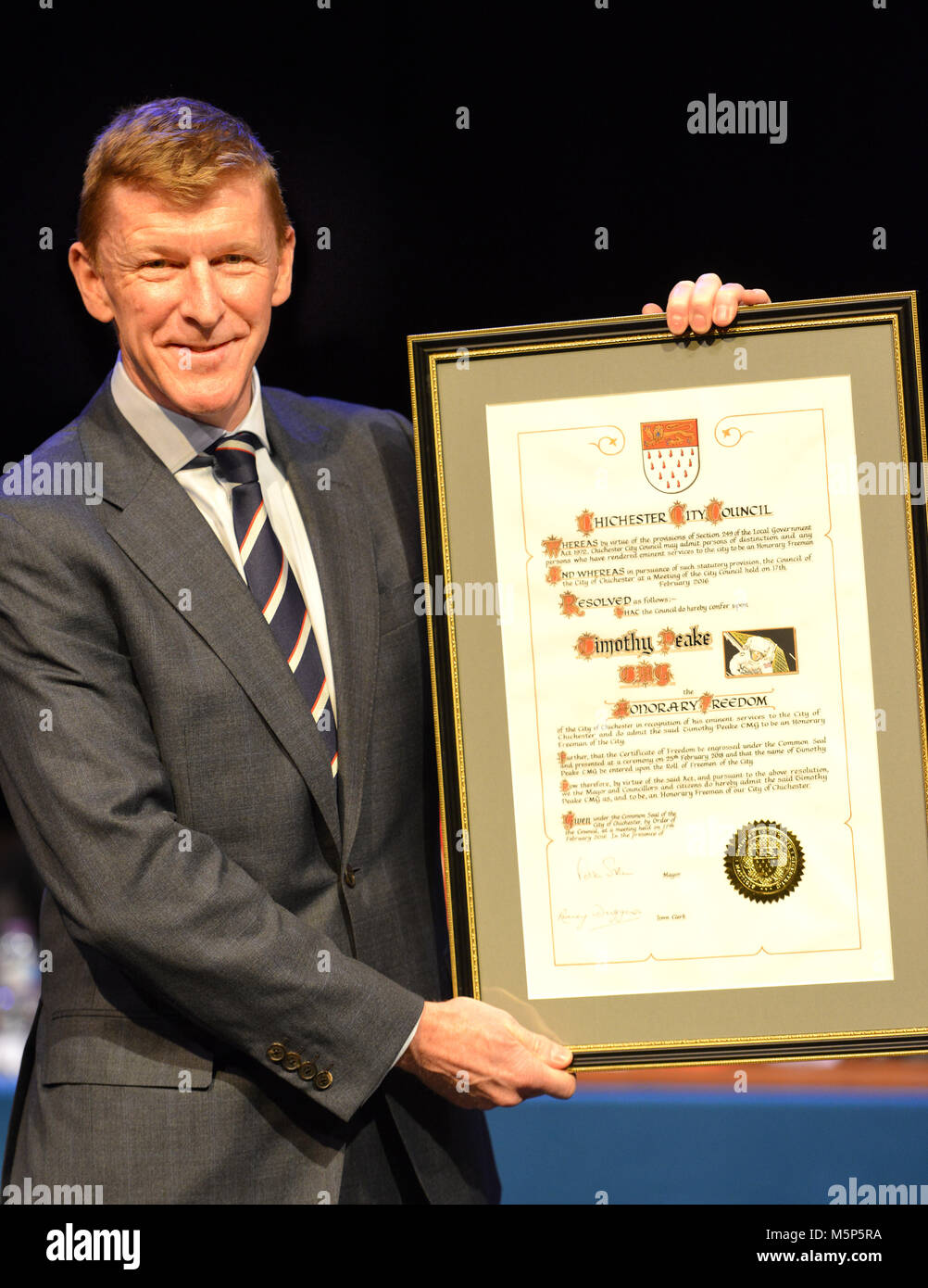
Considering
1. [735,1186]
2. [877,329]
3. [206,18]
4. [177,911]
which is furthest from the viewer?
[735,1186]

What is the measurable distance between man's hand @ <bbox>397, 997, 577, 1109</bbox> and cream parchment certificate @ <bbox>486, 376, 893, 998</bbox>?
74 millimetres

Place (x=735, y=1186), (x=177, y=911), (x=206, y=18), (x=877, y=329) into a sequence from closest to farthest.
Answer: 1. (x=177, y=911)
2. (x=877, y=329)
3. (x=206, y=18)
4. (x=735, y=1186)

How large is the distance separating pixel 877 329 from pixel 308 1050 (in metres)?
1.24

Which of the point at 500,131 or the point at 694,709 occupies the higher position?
the point at 500,131

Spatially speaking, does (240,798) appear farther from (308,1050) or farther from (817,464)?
(817,464)

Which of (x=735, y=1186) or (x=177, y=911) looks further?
(x=735, y=1186)

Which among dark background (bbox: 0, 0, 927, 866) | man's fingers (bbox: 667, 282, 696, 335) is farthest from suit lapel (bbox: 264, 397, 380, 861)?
dark background (bbox: 0, 0, 927, 866)

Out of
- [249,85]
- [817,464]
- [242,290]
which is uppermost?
[249,85]

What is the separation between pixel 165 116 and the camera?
1.82m

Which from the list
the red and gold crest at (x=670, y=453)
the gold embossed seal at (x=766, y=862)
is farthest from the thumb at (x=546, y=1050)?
the red and gold crest at (x=670, y=453)

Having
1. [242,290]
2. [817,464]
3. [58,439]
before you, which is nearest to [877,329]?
[817,464]

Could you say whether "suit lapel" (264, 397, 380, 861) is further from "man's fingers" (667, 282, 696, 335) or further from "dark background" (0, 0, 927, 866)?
"dark background" (0, 0, 927, 866)

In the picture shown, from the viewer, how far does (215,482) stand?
6.22 ft
